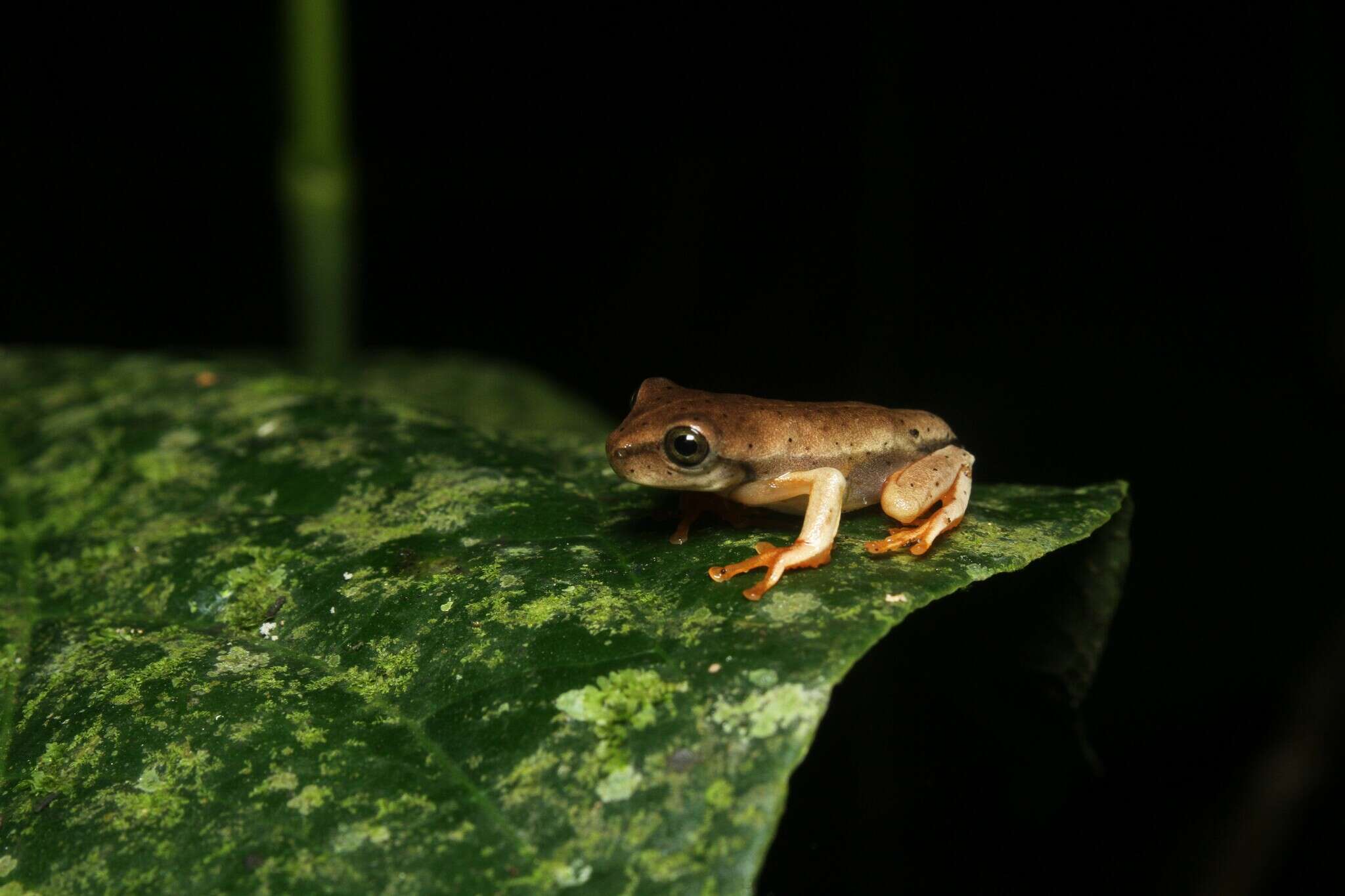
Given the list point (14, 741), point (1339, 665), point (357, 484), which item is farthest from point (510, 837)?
point (1339, 665)

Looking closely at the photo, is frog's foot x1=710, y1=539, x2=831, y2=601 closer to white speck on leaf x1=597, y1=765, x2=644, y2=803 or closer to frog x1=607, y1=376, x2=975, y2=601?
frog x1=607, y1=376, x2=975, y2=601

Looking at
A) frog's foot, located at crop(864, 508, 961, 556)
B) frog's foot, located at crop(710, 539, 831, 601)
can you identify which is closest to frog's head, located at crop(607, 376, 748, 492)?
frog's foot, located at crop(710, 539, 831, 601)

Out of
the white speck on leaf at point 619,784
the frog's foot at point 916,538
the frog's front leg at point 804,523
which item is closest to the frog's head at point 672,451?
the frog's front leg at point 804,523

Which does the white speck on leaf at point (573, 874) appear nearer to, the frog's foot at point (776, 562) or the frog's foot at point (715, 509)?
the frog's foot at point (776, 562)

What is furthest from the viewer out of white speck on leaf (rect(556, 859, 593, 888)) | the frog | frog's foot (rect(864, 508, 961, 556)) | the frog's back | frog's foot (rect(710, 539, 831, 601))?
the frog's back

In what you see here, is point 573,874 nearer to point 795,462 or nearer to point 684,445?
point 684,445

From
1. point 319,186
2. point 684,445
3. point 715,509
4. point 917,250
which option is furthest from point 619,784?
point 917,250
